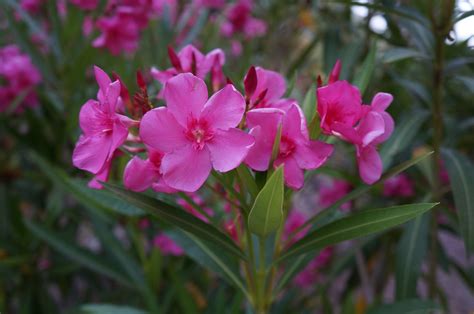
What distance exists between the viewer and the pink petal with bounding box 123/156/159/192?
75cm

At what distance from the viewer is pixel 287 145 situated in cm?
70

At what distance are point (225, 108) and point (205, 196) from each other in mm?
977

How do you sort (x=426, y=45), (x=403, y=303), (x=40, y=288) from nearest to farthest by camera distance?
1. (x=403, y=303)
2. (x=426, y=45)
3. (x=40, y=288)

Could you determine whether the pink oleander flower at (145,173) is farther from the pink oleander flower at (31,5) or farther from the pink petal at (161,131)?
the pink oleander flower at (31,5)

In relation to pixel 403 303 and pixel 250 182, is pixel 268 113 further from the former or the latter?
pixel 403 303

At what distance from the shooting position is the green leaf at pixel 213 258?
974 mm

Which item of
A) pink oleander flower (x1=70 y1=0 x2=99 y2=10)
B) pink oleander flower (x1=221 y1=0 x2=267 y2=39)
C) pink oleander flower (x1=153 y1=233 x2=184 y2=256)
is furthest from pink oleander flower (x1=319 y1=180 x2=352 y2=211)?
pink oleander flower (x1=70 y1=0 x2=99 y2=10)

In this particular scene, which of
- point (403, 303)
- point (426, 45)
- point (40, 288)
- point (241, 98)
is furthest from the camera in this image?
point (40, 288)

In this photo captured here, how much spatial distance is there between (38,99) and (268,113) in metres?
1.42

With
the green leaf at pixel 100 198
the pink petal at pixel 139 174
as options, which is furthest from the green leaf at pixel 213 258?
the pink petal at pixel 139 174

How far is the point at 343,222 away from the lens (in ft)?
2.52

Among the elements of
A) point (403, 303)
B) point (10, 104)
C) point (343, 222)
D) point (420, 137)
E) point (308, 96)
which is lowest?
point (10, 104)

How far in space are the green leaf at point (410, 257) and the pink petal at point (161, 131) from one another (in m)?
0.71

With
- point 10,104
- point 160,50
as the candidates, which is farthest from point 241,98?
point 10,104
